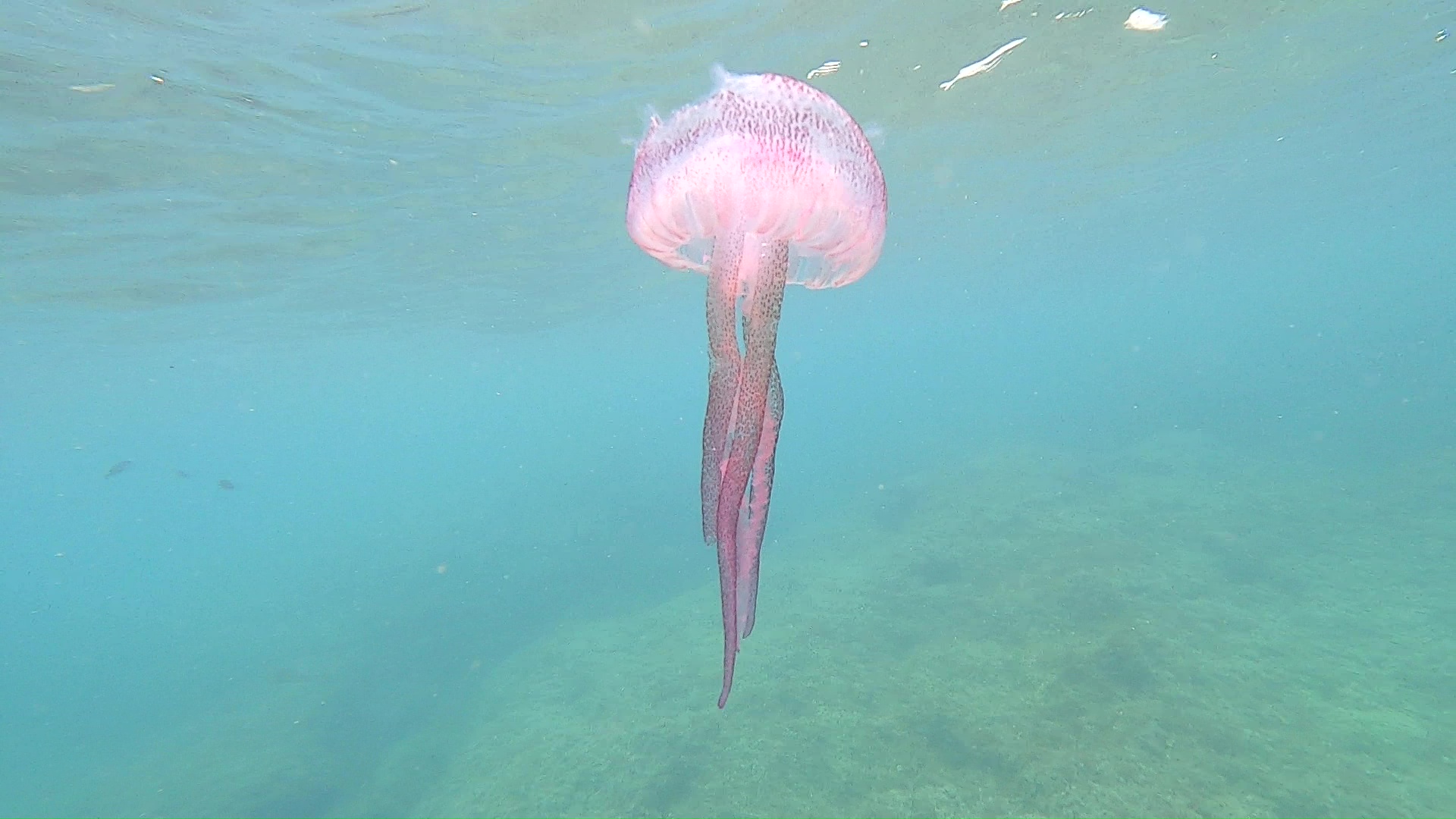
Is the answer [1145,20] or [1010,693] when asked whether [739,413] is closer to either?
[1010,693]

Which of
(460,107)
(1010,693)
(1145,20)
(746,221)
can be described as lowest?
(1010,693)

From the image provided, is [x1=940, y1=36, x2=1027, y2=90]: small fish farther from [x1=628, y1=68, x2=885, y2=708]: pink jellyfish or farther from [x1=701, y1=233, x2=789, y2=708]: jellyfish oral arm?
[x1=701, y1=233, x2=789, y2=708]: jellyfish oral arm

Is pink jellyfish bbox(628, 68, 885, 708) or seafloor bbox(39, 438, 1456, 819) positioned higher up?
pink jellyfish bbox(628, 68, 885, 708)

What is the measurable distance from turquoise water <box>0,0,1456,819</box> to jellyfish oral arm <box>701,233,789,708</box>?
71 centimetres

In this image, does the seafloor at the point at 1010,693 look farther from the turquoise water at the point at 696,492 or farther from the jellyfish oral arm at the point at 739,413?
the jellyfish oral arm at the point at 739,413

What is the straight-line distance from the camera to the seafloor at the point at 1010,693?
548 cm

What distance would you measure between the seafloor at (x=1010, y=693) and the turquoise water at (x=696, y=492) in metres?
0.05

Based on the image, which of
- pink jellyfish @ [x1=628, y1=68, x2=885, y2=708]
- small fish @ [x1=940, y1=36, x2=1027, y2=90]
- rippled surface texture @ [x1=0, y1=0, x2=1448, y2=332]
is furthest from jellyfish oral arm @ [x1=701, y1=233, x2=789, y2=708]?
small fish @ [x1=940, y1=36, x2=1027, y2=90]

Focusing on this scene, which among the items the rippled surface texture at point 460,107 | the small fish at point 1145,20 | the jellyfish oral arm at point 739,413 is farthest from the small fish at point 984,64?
the jellyfish oral arm at point 739,413

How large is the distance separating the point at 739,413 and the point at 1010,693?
6034mm

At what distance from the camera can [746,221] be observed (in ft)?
7.52

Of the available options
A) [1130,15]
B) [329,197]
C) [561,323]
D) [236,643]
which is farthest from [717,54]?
[561,323]

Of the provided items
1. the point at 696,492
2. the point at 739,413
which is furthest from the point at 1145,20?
the point at 696,492

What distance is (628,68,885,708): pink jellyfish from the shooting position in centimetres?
212
